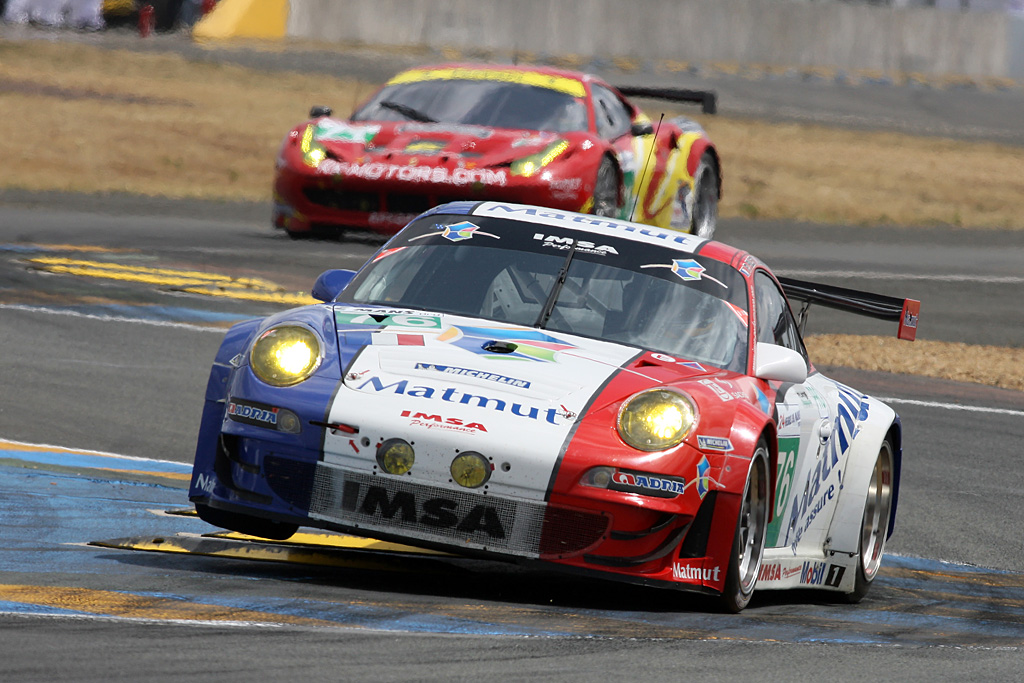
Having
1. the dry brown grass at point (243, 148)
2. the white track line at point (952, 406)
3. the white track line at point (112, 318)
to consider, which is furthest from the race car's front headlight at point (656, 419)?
the dry brown grass at point (243, 148)

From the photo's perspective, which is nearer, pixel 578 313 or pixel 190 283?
pixel 578 313

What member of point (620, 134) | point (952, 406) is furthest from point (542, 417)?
point (620, 134)

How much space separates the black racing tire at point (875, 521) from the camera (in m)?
6.48

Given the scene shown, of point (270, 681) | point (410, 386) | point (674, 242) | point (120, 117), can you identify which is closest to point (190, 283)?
point (674, 242)

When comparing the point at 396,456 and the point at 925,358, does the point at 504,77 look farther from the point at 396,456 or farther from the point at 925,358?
the point at 396,456

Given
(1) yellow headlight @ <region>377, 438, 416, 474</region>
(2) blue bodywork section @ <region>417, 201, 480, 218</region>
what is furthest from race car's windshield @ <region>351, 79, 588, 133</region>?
(1) yellow headlight @ <region>377, 438, 416, 474</region>

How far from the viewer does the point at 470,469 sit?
16.5 feet

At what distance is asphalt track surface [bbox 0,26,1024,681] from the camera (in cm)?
417

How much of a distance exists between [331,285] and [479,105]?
7.59m

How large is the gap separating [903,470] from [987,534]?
3.88 feet

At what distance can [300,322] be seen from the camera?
551 centimetres

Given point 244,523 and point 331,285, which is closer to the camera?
point 244,523

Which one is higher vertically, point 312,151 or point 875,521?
point 875,521

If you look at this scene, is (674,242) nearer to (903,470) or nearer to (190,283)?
(903,470)
